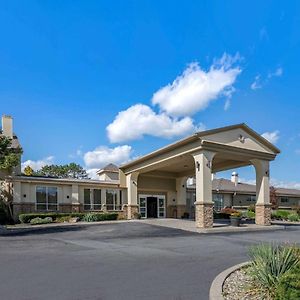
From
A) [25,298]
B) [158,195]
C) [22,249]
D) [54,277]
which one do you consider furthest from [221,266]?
[158,195]

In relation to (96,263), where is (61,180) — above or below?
above

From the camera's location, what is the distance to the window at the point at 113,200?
31.6m

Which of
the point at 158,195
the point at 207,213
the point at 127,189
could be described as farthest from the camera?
the point at 158,195

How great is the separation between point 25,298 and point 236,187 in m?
42.9

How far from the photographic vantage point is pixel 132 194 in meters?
31.4

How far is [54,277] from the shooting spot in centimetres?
798

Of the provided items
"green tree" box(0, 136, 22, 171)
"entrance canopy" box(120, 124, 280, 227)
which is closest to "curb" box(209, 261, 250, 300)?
"entrance canopy" box(120, 124, 280, 227)

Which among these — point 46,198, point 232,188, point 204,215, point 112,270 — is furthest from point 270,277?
point 232,188

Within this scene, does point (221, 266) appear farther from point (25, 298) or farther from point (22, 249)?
point (22, 249)

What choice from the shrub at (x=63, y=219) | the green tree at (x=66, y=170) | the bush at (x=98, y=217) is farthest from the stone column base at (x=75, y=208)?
the green tree at (x=66, y=170)

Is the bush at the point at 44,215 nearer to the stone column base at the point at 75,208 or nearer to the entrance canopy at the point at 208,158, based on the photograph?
the stone column base at the point at 75,208

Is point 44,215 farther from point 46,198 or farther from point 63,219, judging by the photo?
point 46,198

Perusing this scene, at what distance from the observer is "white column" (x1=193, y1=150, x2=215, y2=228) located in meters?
21.4

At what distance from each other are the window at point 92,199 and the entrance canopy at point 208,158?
2496mm
